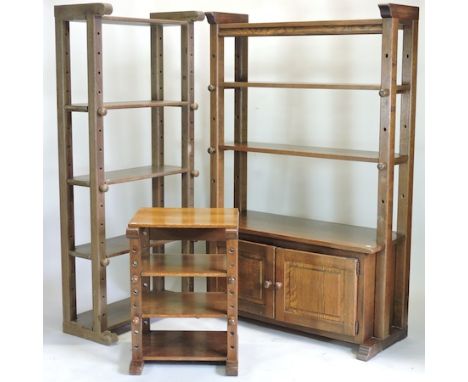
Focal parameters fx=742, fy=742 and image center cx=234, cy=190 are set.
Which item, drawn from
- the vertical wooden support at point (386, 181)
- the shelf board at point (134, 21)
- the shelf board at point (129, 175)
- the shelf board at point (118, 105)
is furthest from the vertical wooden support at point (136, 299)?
the vertical wooden support at point (386, 181)

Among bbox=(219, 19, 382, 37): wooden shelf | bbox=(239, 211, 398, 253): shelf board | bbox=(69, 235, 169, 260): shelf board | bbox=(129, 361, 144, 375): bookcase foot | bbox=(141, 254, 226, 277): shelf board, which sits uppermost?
bbox=(219, 19, 382, 37): wooden shelf

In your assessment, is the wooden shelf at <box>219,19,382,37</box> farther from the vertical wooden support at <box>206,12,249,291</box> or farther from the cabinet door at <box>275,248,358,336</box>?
the cabinet door at <box>275,248,358,336</box>

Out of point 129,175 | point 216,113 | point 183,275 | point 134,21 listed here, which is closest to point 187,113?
point 216,113

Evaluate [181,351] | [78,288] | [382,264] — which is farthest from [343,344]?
[78,288]

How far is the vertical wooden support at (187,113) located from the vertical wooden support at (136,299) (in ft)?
3.10

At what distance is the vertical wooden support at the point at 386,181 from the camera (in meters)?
3.99

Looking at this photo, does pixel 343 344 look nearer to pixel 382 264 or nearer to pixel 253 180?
pixel 382 264

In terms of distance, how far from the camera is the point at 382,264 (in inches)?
166

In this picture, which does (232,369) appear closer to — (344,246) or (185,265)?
(185,265)

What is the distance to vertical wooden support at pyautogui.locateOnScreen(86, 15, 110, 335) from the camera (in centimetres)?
414

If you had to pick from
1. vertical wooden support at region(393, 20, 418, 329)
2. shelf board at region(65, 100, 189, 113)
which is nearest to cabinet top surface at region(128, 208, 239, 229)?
shelf board at region(65, 100, 189, 113)

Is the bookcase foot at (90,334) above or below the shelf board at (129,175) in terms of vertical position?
below

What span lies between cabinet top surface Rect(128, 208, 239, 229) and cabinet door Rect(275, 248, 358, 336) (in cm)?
A: 52

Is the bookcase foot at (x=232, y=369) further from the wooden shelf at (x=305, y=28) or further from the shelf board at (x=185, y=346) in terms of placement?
the wooden shelf at (x=305, y=28)
